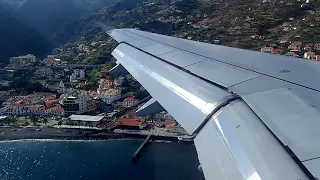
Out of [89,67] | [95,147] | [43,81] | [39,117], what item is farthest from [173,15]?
[95,147]

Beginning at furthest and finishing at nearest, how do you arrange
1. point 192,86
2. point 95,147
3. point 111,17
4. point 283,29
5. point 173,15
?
point 111,17 < point 173,15 < point 283,29 < point 95,147 < point 192,86

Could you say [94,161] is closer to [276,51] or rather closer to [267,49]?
[267,49]

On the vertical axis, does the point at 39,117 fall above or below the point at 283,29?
below

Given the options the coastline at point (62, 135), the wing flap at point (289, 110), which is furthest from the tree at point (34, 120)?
the wing flap at point (289, 110)

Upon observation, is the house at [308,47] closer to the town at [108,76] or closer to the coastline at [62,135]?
Answer: the town at [108,76]

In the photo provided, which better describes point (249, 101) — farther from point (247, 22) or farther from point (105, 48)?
point (105, 48)

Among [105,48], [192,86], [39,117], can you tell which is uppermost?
[192,86]
